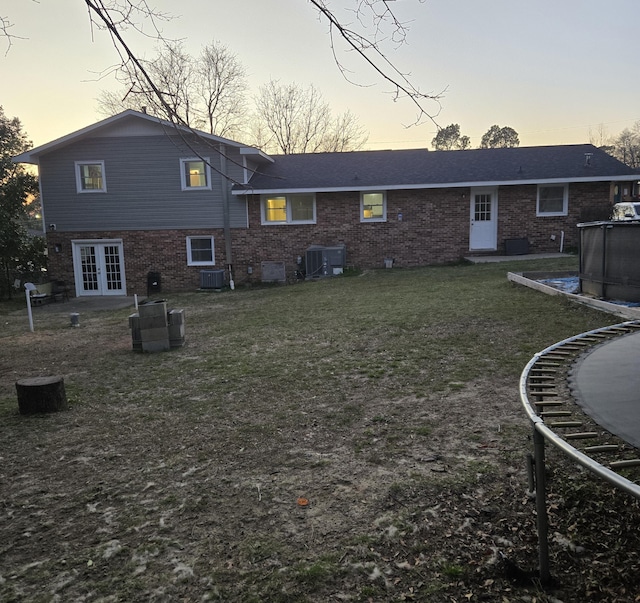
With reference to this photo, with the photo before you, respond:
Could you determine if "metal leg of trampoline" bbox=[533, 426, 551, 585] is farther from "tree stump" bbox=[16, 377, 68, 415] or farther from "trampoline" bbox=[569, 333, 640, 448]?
"tree stump" bbox=[16, 377, 68, 415]

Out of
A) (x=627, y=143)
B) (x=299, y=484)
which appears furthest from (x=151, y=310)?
(x=627, y=143)

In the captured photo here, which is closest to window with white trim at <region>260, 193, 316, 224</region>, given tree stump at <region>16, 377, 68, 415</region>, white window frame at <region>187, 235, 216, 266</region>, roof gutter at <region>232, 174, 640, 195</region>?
roof gutter at <region>232, 174, 640, 195</region>

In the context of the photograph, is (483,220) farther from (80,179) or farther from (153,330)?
(80,179)

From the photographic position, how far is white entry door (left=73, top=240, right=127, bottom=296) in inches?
758

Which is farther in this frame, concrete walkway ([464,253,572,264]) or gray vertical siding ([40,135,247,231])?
gray vertical siding ([40,135,247,231])

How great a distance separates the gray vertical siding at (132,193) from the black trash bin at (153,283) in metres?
1.81

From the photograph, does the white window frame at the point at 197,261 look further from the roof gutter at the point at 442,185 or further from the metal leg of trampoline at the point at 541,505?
the metal leg of trampoline at the point at 541,505

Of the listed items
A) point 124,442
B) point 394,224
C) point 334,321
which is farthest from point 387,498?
point 394,224

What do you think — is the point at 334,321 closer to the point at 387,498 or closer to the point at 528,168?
the point at 387,498

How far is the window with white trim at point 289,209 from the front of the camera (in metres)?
18.6

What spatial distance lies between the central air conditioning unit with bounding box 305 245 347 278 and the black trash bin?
19.0 ft

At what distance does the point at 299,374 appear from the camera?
6.18m

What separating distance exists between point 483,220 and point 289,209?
7.21 m

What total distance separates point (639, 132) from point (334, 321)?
2583 inches
